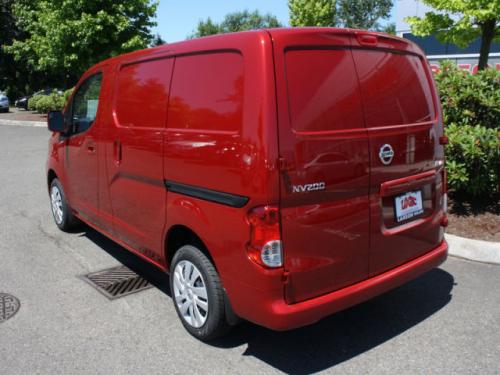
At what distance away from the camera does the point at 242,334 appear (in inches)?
139

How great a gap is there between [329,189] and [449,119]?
13.0ft

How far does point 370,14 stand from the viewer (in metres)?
57.9

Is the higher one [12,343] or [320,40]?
[320,40]

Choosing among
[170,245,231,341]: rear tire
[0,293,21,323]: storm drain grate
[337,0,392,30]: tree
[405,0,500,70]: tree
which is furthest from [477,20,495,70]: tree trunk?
[337,0,392,30]: tree

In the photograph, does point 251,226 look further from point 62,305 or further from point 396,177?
point 62,305

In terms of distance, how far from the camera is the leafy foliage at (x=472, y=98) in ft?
19.0

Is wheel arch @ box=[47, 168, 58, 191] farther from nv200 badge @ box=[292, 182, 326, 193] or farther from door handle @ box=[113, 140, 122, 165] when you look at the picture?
nv200 badge @ box=[292, 182, 326, 193]

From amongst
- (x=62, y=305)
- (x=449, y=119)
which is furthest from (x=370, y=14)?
(x=62, y=305)

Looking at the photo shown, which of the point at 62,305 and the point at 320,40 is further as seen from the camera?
the point at 62,305

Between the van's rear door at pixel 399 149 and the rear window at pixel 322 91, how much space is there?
10 cm

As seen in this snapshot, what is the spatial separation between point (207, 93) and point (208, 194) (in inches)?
25.4

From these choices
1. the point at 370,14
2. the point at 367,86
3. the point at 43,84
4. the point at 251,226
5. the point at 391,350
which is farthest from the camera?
the point at 370,14

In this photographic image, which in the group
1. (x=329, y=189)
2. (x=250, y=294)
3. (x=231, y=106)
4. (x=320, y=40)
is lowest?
(x=250, y=294)

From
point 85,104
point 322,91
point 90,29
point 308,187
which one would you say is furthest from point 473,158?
point 90,29
